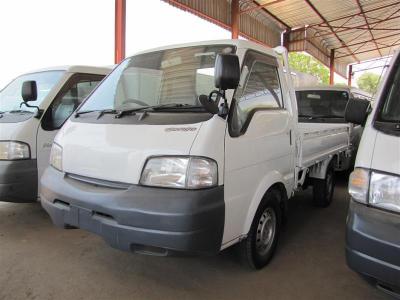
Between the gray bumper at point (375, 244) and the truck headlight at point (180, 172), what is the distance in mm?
922

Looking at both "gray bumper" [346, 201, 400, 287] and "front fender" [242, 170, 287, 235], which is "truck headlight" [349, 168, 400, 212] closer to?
"gray bumper" [346, 201, 400, 287]

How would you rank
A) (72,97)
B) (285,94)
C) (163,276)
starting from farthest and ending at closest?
(72,97) < (285,94) < (163,276)

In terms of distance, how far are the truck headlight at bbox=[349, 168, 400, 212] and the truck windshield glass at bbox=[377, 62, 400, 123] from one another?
1.44 feet

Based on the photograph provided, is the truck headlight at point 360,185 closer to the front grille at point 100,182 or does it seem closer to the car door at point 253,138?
the car door at point 253,138

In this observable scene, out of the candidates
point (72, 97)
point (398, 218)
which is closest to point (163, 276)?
point (398, 218)

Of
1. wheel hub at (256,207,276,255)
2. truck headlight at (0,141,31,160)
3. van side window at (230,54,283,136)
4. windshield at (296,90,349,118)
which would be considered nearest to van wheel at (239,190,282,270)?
wheel hub at (256,207,276,255)

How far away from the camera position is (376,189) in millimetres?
2148

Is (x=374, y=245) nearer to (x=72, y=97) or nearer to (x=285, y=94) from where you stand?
(x=285, y=94)

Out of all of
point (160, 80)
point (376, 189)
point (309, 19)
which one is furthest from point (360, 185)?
point (309, 19)

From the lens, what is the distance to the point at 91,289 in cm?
293

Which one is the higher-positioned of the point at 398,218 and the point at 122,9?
the point at 122,9

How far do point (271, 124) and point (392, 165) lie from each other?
1342mm

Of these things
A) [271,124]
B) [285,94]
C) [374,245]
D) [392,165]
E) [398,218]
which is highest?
[285,94]

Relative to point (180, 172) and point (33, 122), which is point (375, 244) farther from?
point (33, 122)
